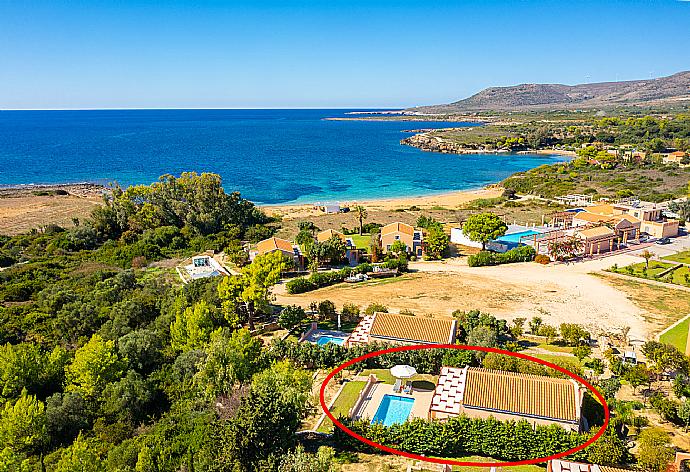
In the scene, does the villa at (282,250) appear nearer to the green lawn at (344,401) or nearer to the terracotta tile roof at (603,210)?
the green lawn at (344,401)

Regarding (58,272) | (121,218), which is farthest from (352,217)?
(58,272)

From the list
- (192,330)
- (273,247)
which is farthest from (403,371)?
(273,247)

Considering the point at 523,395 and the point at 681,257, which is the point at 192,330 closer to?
the point at 523,395

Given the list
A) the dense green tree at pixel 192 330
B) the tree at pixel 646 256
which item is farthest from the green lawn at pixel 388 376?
the tree at pixel 646 256

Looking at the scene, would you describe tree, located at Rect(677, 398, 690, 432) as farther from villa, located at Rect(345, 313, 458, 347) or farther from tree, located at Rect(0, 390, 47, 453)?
tree, located at Rect(0, 390, 47, 453)

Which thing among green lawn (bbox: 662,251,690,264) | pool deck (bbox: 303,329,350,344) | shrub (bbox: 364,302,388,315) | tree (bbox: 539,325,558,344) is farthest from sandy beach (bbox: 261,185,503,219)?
tree (bbox: 539,325,558,344)

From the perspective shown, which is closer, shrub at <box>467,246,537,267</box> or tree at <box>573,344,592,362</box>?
tree at <box>573,344,592,362</box>
